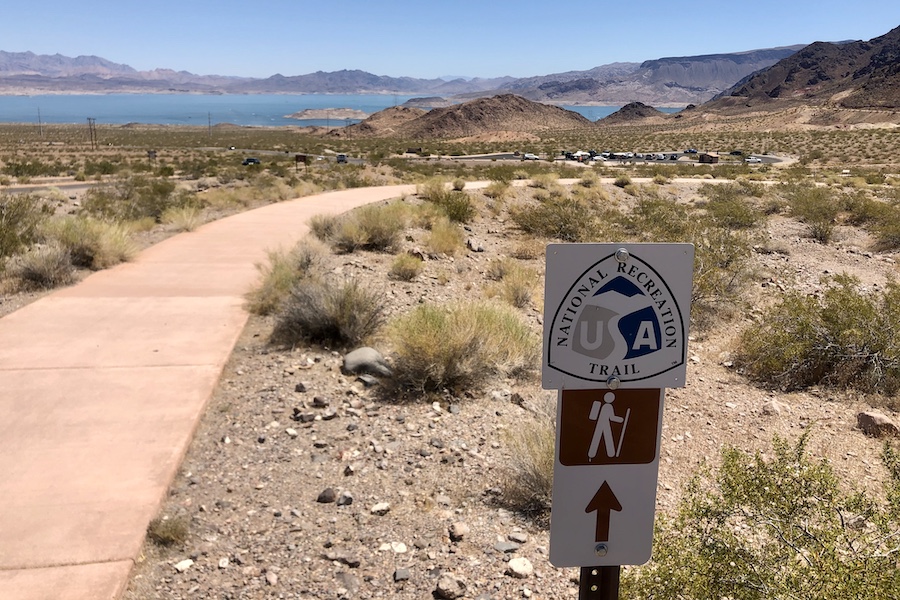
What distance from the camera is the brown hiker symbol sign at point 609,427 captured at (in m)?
2.13

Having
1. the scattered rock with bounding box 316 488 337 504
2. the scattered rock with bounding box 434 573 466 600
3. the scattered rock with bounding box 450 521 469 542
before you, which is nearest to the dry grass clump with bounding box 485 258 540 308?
the scattered rock with bounding box 316 488 337 504

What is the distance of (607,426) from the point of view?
7.08 feet

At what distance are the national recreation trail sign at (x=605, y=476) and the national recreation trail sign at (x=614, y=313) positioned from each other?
0.07 metres

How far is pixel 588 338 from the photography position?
6.91 ft

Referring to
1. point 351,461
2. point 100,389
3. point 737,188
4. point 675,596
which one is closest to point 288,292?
point 100,389

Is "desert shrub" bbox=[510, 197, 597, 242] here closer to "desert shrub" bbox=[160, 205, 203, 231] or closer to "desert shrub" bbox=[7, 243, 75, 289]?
"desert shrub" bbox=[160, 205, 203, 231]

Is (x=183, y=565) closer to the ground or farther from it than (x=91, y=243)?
closer to the ground

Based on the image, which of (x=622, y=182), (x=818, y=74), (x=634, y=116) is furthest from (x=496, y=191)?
(x=818, y=74)

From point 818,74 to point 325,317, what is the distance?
18529 centimetres

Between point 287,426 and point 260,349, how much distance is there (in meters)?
1.81

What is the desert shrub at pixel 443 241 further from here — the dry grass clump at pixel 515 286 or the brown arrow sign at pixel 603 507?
the brown arrow sign at pixel 603 507

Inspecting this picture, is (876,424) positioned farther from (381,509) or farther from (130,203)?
(130,203)

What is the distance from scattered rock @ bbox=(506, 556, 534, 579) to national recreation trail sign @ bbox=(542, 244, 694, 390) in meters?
2.08

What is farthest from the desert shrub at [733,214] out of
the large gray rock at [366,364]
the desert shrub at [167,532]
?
the desert shrub at [167,532]
